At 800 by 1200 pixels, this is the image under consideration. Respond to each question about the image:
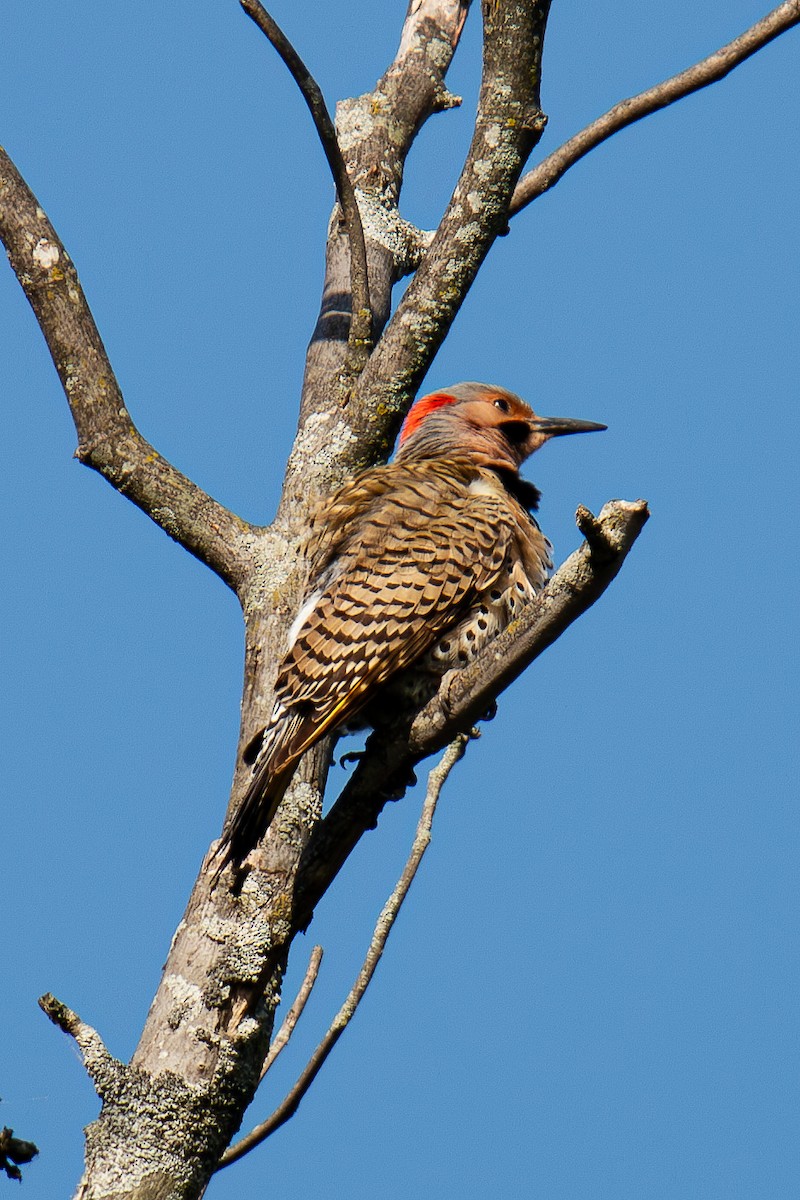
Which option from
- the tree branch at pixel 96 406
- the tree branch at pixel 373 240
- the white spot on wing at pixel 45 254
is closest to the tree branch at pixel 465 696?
the tree branch at pixel 96 406

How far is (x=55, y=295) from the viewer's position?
434 cm

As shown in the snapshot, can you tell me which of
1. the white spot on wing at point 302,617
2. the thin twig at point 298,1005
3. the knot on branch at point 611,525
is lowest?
the thin twig at point 298,1005

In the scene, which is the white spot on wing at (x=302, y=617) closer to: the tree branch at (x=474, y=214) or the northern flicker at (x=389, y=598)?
the northern flicker at (x=389, y=598)

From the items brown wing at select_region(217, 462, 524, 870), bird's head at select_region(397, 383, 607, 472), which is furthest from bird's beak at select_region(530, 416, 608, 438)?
brown wing at select_region(217, 462, 524, 870)

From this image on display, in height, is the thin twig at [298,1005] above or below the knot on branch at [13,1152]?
above

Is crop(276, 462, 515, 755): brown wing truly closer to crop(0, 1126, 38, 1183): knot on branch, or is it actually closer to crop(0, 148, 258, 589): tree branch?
crop(0, 148, 258, 589): tree branch

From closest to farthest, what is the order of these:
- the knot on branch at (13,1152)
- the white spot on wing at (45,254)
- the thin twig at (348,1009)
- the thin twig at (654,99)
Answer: the knot on branch at (13,1152) < the thin twig at (348,1009) < the white spot on wing at (45,254) < the thin twig at (654,99)

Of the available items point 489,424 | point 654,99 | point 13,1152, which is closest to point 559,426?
point 489,424

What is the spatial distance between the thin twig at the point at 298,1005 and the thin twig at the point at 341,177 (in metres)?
1.89

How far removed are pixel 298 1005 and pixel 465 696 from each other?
1.22 m

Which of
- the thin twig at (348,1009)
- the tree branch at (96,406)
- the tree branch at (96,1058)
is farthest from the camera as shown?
the tree branch at (96,406)

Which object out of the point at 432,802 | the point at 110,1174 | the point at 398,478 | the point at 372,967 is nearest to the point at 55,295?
the point at 398,478

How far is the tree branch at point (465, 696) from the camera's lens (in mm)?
2738

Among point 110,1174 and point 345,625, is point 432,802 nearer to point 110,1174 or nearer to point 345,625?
point 345,625
